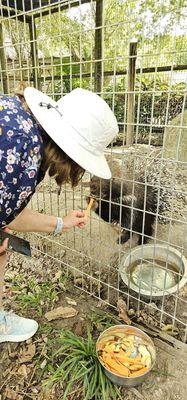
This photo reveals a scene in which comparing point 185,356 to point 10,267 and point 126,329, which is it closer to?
point 126,329

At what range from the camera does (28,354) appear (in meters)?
1.79

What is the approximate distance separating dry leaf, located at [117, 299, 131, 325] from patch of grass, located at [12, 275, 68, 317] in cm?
44

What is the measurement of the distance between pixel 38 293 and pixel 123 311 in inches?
24.7

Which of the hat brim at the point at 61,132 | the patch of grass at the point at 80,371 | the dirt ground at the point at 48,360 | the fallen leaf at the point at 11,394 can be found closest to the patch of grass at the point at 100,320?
the dirt ground at the point at 48,360

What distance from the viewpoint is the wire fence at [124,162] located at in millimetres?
1590

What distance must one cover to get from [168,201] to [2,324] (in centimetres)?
152

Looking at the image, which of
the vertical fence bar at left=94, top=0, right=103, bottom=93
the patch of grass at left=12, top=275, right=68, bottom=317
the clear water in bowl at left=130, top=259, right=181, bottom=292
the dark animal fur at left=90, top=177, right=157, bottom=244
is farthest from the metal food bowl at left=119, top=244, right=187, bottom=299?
the vertical fence bar at left=94, top=0, right=103, bottom=93

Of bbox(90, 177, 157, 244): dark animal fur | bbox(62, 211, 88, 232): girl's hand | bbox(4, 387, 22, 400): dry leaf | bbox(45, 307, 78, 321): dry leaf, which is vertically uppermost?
bbox(62, 211, 88, 232): girl's hand

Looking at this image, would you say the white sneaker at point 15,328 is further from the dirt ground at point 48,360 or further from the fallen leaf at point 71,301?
the fallen leaf at point 71,301

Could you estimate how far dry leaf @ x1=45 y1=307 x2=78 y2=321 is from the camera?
203cm

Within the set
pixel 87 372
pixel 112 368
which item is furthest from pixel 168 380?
pixel 87 372

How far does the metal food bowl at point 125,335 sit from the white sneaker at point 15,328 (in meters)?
0.47

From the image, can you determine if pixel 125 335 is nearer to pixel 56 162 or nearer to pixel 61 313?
pixel 61 313

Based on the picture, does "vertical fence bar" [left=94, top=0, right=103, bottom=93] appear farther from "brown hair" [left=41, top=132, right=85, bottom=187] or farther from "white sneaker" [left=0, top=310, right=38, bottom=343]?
"white sneaker" [left=0, top=310, right=38, bottom=343]
